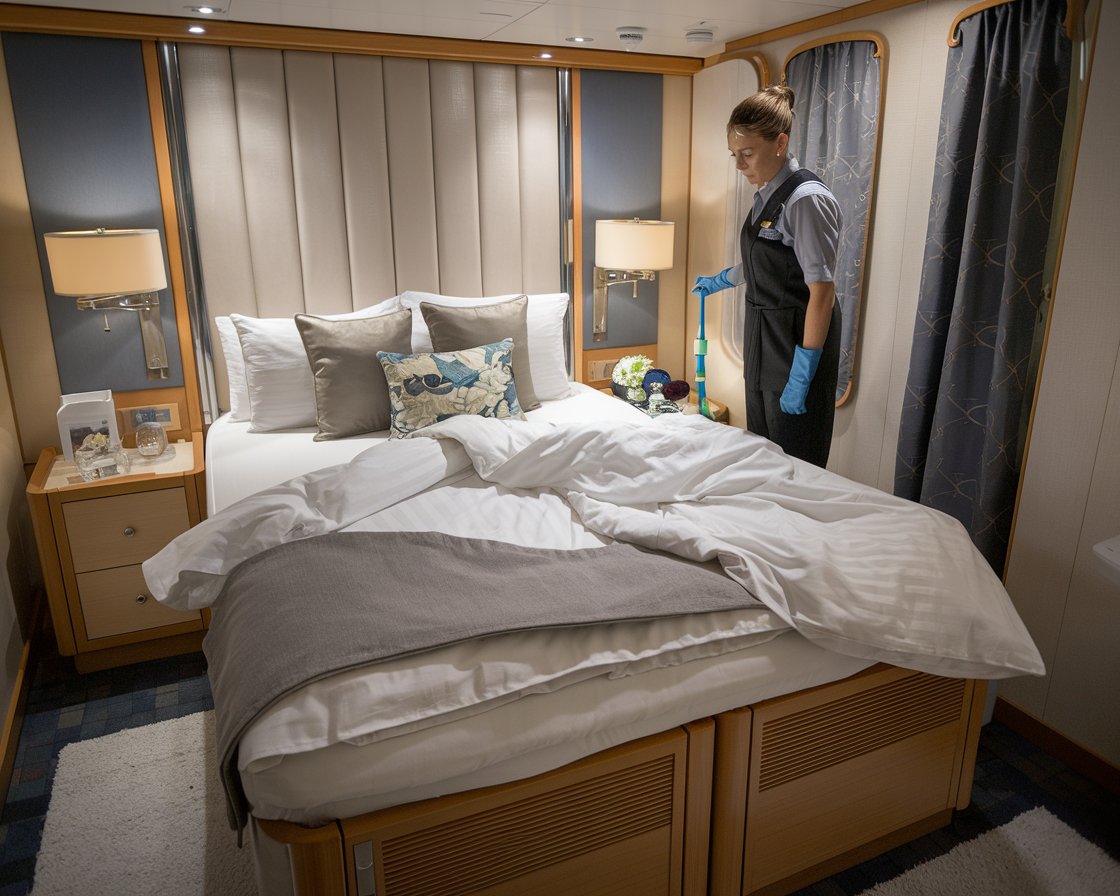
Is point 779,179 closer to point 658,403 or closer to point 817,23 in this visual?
point 817,23

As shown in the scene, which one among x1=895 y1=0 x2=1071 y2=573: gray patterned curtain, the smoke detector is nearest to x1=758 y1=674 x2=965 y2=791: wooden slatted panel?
x1=895 y1=0 x2=1071 y2=573: gray patterned curtain

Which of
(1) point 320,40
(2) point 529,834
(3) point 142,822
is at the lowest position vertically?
(3) point 142,822

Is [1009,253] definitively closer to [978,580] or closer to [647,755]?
[978,580]

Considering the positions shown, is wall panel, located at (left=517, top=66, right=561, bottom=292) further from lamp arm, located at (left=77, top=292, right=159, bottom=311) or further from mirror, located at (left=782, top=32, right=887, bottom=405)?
lamp arm, located at (left=77, top=292, right=159, bottom=311)

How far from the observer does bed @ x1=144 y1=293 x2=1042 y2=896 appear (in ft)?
4.63

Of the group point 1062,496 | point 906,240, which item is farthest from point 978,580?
point 906,240

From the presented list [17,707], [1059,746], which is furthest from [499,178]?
[1059,746]

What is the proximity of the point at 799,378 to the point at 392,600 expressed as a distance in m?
1.60

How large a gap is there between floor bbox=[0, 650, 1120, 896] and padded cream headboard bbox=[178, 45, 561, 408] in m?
1.14

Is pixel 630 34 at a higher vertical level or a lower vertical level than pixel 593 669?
higher

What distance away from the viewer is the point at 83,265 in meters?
2.65

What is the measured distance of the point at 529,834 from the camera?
59.6 inches

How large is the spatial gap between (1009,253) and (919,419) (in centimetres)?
60

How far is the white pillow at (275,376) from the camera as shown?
117 inches
